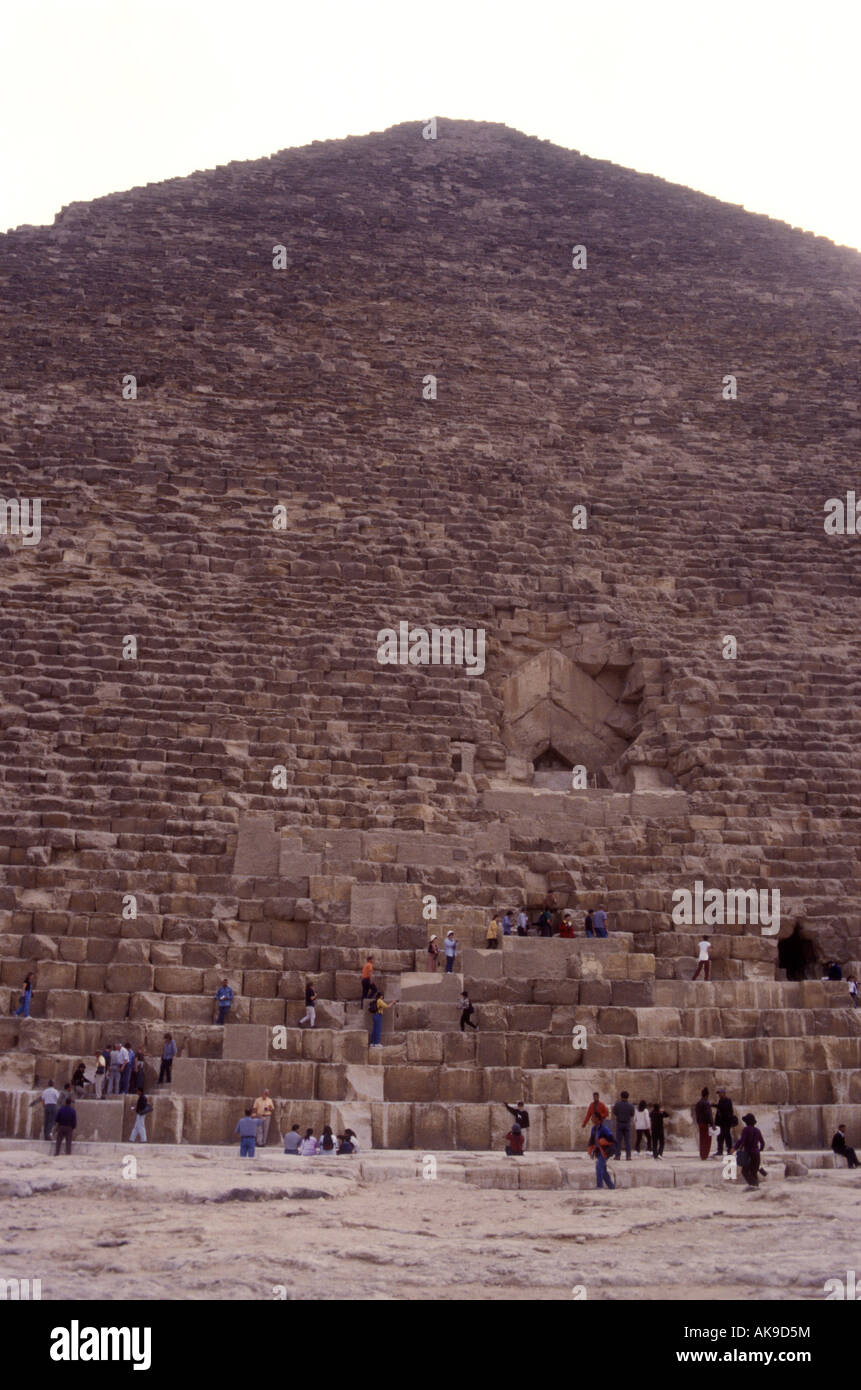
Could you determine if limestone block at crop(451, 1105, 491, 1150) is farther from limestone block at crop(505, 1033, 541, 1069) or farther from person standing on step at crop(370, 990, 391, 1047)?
person standing on step at crop(370, 990, 391, 1047)

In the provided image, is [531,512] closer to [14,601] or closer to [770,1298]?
[14,601]

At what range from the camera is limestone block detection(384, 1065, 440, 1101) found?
41.0ft

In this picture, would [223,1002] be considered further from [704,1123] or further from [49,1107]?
→ [704,1123]

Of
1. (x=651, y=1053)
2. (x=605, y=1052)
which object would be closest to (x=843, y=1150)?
(x=651, y=1053)

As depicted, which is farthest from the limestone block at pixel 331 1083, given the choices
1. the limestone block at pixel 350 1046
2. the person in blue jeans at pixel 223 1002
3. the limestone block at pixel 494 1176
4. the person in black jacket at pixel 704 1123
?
the person in black jacket at pixel 704 1123

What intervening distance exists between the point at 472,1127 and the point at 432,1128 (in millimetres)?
294

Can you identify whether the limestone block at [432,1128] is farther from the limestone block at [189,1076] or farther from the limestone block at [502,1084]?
the limestone block at [189,1076]

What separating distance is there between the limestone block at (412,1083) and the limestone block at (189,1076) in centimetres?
138

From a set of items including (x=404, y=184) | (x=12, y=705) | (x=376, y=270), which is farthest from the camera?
(x=404, y=184)

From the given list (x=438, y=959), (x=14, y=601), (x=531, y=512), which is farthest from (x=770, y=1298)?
(x=531, y=512)

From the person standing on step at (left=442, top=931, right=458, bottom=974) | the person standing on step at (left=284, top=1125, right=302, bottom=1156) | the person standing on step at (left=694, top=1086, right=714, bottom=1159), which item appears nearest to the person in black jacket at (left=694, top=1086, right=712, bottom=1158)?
the person standing on step at (left=694, top=1086, right=714, bottom=1159)

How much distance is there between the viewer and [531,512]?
65.6ft

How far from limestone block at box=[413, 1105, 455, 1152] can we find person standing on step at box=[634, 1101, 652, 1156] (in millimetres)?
1338

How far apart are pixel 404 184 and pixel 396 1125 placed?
77.8ft
